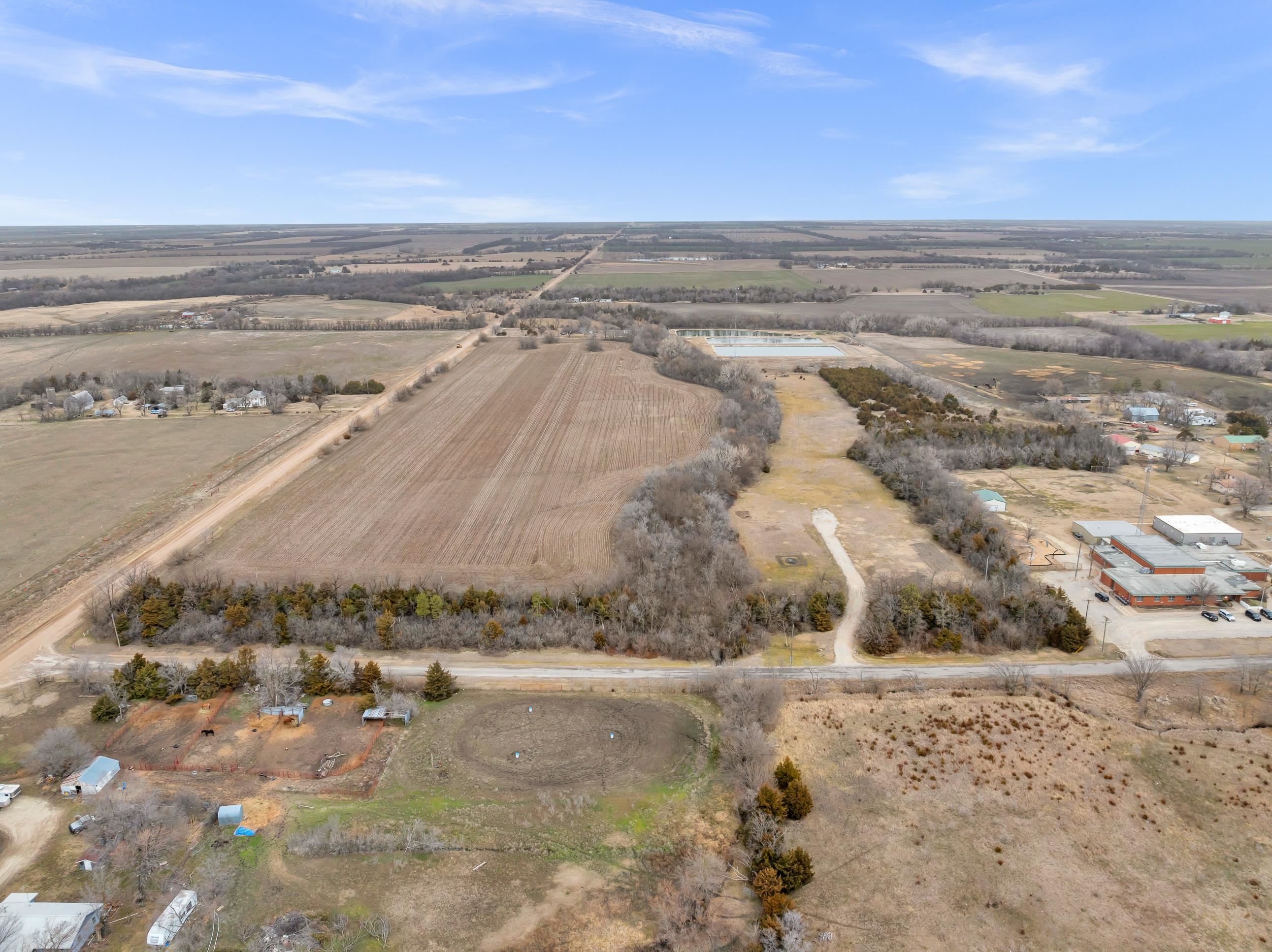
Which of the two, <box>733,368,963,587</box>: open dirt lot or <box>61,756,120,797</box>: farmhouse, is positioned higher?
<box>733,368,963,587</box>: open dirt lot

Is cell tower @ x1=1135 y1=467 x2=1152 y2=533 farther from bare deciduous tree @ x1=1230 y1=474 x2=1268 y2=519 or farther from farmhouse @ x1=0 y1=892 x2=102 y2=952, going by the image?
farmhouse @ x1=0 y1=892 x2=102 y2=952

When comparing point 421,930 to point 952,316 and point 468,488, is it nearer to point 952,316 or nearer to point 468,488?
point 468,488

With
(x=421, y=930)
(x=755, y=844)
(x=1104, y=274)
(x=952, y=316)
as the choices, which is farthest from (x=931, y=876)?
(x=1104, y=274)

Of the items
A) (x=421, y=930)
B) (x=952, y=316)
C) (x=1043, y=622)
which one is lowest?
(x=421, y=930)

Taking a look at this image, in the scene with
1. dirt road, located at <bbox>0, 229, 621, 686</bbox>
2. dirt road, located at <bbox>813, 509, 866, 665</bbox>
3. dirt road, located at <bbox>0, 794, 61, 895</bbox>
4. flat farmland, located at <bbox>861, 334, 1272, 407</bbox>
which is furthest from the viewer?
flat farmland, located at <bbox>861, 334, 1272, 407</bbox>

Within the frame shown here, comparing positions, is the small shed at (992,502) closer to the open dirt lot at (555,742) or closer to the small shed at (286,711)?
the open dirt lot at (555,742)

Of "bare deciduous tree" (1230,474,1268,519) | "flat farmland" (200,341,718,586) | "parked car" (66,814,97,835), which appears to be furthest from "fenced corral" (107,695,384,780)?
"bare deciduous tree" (1230,474,1268,519)
